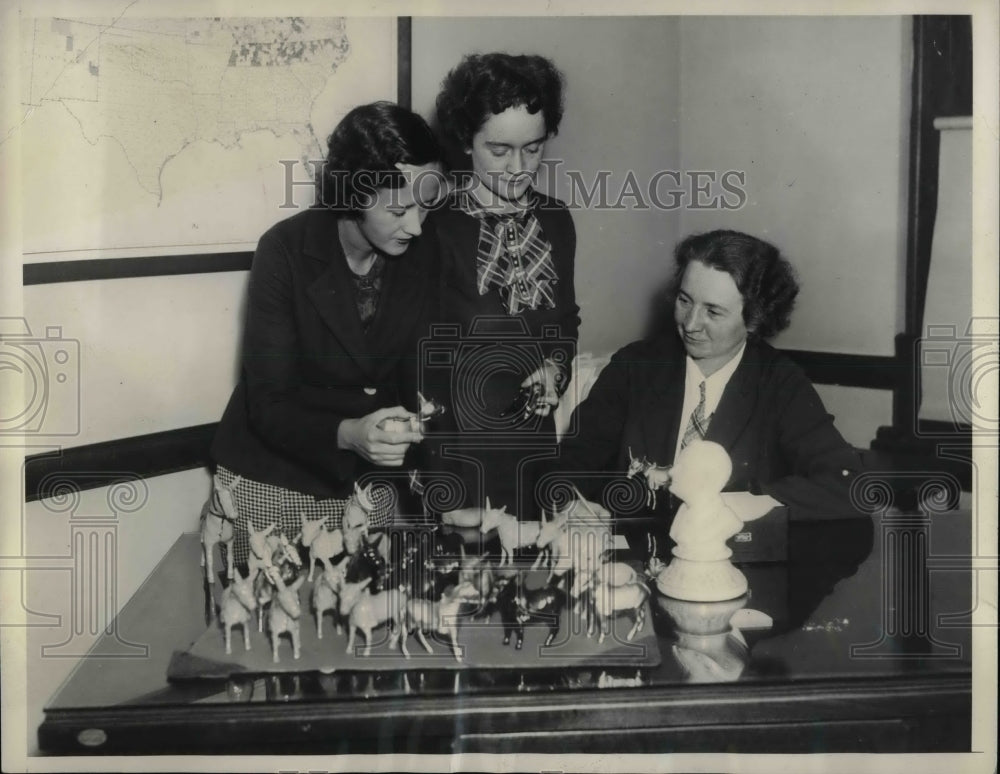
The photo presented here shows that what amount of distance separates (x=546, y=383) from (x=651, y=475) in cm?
28

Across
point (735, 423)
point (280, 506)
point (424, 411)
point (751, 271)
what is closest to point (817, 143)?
point (751, 271)

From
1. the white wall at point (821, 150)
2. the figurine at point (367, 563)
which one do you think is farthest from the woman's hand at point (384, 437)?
the white wall at point (821, 150)

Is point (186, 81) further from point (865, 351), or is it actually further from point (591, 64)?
point (865, 351)

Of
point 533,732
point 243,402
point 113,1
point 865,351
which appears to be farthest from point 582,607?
point 113,1

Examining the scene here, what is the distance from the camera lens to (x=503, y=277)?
1678mm

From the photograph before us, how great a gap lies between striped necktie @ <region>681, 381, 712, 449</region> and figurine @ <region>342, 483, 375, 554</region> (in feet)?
1.89

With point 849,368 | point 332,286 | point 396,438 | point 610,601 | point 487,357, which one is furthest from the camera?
point 849,368

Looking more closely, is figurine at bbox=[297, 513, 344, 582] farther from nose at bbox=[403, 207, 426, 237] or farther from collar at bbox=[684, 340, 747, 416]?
collar at bbox=[684, 340, 747, 416]

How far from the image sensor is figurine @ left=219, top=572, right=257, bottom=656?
122cm

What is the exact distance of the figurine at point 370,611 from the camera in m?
1.20

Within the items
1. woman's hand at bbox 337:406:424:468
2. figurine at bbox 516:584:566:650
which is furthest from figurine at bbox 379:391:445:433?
figurine at bbox 516:584:566:650

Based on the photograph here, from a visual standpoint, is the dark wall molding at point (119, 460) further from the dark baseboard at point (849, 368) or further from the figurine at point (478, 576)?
the dark baseboard at point (849, 368)

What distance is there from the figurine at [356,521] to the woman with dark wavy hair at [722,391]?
0.43 meters

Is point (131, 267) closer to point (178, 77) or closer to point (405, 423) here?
point (178, 77)
